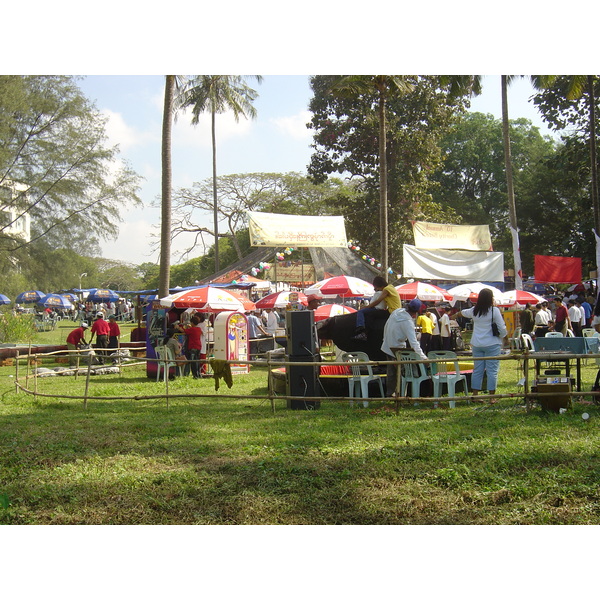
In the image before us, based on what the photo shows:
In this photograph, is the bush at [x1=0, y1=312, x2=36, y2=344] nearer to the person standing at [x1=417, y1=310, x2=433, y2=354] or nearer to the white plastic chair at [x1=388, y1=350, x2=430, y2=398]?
the person standing at [x1=417, y1=310, x2=433, y2=354]

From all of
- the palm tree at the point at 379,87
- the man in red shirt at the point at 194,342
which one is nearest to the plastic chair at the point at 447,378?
the man in red shirt at the point at 194,342

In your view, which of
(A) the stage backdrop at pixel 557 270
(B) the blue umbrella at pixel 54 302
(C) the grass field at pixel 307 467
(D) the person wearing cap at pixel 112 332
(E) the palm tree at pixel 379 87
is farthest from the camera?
(B) the blue umbrella at pixel 54 302

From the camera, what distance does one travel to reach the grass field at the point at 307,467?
4.67 m

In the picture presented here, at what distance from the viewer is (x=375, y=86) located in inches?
704

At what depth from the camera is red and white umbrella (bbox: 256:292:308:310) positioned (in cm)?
2028

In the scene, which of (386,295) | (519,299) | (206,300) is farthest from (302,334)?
(519,299)

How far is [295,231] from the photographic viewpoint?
73.8 ft

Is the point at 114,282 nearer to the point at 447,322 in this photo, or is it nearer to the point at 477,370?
the point at 447,322

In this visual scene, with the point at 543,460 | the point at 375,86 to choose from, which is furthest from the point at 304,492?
the point at 375,86

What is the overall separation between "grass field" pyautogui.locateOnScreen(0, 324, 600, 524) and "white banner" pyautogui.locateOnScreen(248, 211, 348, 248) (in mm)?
13483

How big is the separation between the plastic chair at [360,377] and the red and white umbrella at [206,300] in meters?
5.66

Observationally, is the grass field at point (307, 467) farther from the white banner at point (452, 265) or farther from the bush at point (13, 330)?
the bush at point (13, 330)

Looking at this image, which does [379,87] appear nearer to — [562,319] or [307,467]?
[562,319]

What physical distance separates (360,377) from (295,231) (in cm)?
1380
